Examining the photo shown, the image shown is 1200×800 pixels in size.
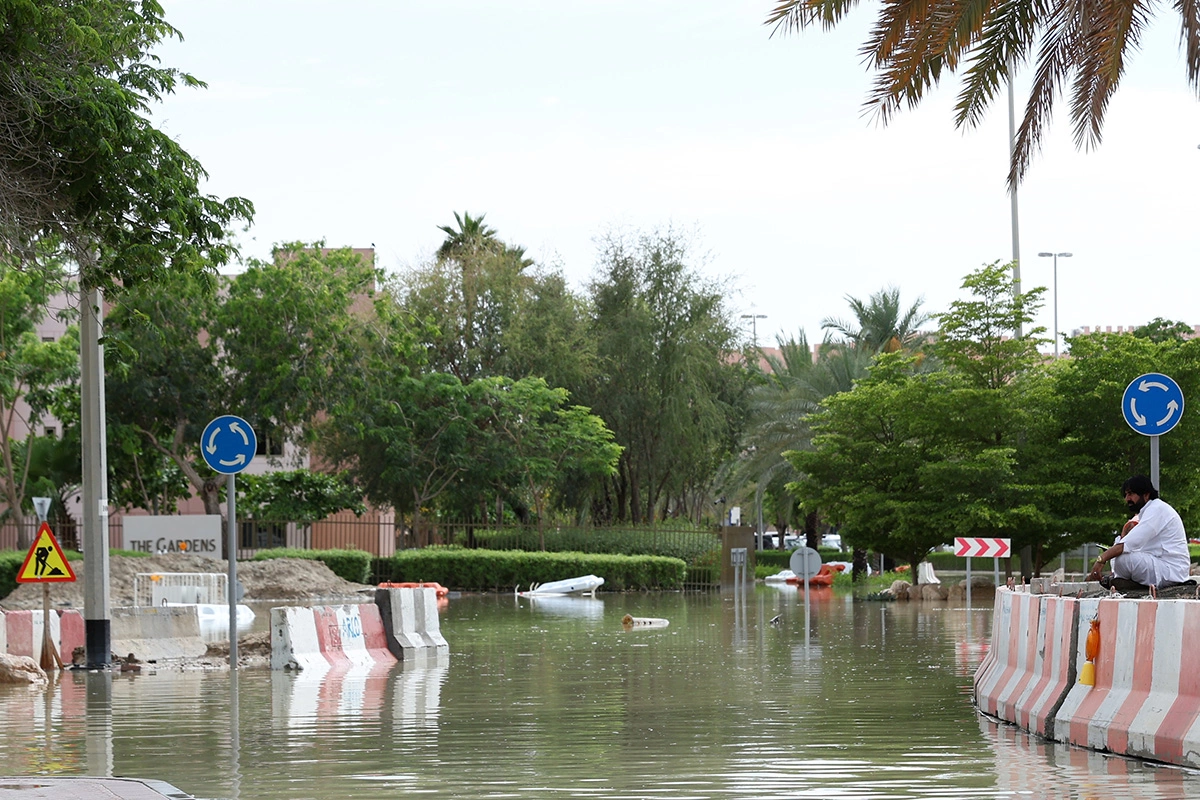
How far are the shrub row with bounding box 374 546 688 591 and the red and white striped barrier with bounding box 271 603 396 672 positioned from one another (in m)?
30.8

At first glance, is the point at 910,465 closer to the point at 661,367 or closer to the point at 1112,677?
the point at 661,367

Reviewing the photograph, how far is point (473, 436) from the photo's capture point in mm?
55438

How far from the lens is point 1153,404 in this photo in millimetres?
13117

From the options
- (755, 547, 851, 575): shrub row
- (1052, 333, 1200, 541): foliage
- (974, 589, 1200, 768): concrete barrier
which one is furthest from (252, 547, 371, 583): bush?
(974, 589, 1200, 768): concrete barrier

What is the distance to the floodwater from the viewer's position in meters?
8.81

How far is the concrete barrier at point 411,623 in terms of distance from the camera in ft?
68.8

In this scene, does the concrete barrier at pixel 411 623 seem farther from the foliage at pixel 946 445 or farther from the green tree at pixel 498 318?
the green tree at pixel 498 318

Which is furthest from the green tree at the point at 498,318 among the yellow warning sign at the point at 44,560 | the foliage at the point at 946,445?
the yellow warning sign at the point at 44,560

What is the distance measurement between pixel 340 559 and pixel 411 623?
94.1ft

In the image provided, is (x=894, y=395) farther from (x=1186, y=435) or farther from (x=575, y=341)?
(x=575, y=341)

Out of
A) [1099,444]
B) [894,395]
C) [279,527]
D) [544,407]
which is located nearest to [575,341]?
[544,407]

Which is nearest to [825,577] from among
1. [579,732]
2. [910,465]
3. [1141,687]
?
[910,465]

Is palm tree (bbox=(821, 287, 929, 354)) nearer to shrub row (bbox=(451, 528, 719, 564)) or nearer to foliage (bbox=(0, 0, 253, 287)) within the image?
shrub row (bbox=(451, 528, 719, 564))

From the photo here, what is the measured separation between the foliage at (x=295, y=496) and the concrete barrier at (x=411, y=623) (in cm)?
3474
